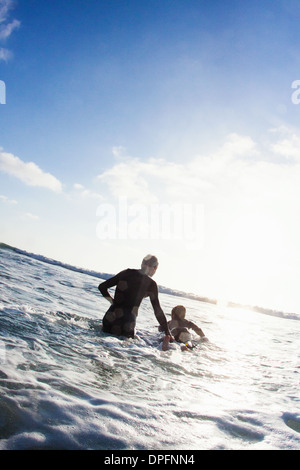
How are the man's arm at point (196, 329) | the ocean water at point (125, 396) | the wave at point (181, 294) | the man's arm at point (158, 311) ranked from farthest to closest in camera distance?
the wave at point (181, 294), the man's arm at point (196, 329), the man's arm at point (158, 311), the ocean water at point (125, 396)

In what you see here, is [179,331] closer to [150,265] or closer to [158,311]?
[158,311]

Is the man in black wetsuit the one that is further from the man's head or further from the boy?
the boy

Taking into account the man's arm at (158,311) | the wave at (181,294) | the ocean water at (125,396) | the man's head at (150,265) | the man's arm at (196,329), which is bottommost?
the wave at (181,294)

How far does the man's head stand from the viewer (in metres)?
5.40

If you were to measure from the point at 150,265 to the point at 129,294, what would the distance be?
70 cm

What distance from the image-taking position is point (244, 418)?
2.70 metres

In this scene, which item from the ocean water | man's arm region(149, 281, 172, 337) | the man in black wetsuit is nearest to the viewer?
the ocean water

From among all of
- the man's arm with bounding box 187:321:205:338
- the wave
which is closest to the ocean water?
the man's arm with bounding box 187:321:205:338

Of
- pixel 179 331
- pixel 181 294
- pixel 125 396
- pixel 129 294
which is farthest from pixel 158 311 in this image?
pixel 181 294

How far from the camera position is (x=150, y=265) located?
539 centimetres

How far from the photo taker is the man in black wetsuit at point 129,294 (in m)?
5.36

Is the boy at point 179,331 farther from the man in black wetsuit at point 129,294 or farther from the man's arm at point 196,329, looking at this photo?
the man in black wetsuit at point 129,294

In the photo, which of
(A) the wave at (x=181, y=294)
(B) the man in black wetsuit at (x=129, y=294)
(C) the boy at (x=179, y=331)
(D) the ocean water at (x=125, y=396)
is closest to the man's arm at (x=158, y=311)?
(B) the man in black wetsuit at (x=129, y=294)
